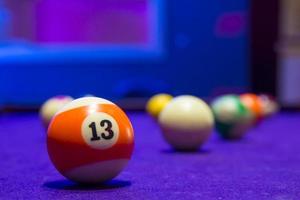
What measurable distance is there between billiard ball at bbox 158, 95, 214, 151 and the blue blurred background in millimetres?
4584

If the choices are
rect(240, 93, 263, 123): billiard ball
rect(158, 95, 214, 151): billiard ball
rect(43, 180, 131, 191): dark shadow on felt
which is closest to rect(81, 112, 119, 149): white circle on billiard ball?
rect(43, 180, 131, 191): dark shadow on felt

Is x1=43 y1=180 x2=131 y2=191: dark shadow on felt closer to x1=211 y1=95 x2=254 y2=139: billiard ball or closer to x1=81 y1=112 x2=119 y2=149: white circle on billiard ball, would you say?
x1=81 y1=112 x2=119 y2=149: white circle on billiard ball

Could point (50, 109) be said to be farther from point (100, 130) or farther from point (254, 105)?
point (100, 130)

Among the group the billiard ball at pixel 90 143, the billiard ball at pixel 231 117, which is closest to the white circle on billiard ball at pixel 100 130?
the billiard ball at pixel 90 143

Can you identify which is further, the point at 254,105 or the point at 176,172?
the point at 254,105

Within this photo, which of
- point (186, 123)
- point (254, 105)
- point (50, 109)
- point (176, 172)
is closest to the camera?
point (176, 172)

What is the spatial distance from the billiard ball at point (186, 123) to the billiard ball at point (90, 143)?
3.19ft

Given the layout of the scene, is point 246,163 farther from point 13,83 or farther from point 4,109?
point 13,83

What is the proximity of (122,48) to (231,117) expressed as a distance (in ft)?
14.2

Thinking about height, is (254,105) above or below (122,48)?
below

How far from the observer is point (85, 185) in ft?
6.67

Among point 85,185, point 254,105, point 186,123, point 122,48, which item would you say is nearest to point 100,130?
point 85,185

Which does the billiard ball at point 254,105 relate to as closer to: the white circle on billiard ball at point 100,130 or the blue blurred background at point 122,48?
the white circle on billiard ball at point 100,130

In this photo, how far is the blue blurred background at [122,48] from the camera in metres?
7.71
